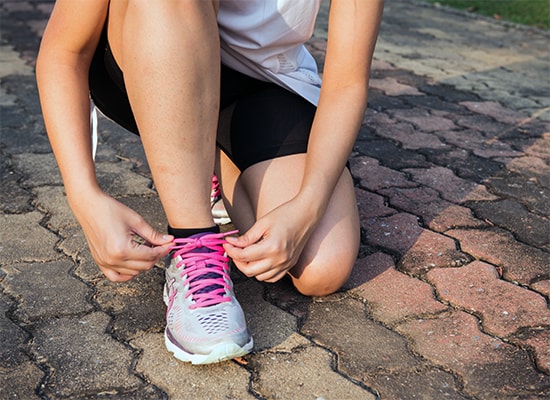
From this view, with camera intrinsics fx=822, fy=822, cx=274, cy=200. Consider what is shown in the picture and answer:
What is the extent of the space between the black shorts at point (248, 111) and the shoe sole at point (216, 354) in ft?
1.85

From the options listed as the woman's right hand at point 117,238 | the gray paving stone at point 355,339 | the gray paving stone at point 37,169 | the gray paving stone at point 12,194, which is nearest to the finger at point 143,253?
the woman's right hand at point 117,238

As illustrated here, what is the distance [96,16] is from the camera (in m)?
1.77

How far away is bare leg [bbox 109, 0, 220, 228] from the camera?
161cm

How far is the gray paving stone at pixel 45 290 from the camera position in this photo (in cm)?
182

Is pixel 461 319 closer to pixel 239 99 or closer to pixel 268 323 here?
pixel 268 323

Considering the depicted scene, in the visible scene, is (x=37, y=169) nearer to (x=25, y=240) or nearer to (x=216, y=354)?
(x=25, y=240)

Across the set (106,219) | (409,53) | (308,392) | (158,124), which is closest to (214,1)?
(158,124)

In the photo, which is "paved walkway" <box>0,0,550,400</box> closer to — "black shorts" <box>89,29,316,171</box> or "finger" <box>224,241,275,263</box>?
"finger" <box>224,241,275,263</box>

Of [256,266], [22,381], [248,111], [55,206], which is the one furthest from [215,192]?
[22,381]

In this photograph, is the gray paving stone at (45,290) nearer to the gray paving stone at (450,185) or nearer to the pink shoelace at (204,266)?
the pink shoelace at (204,266)

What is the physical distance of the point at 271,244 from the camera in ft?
5.42

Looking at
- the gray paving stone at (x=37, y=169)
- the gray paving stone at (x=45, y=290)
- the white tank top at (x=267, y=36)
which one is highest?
the white tank top at (x=267, y=36)

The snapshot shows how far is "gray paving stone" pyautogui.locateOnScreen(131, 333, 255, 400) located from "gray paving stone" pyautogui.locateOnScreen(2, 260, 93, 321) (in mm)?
270

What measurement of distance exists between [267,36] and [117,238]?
69 cm
